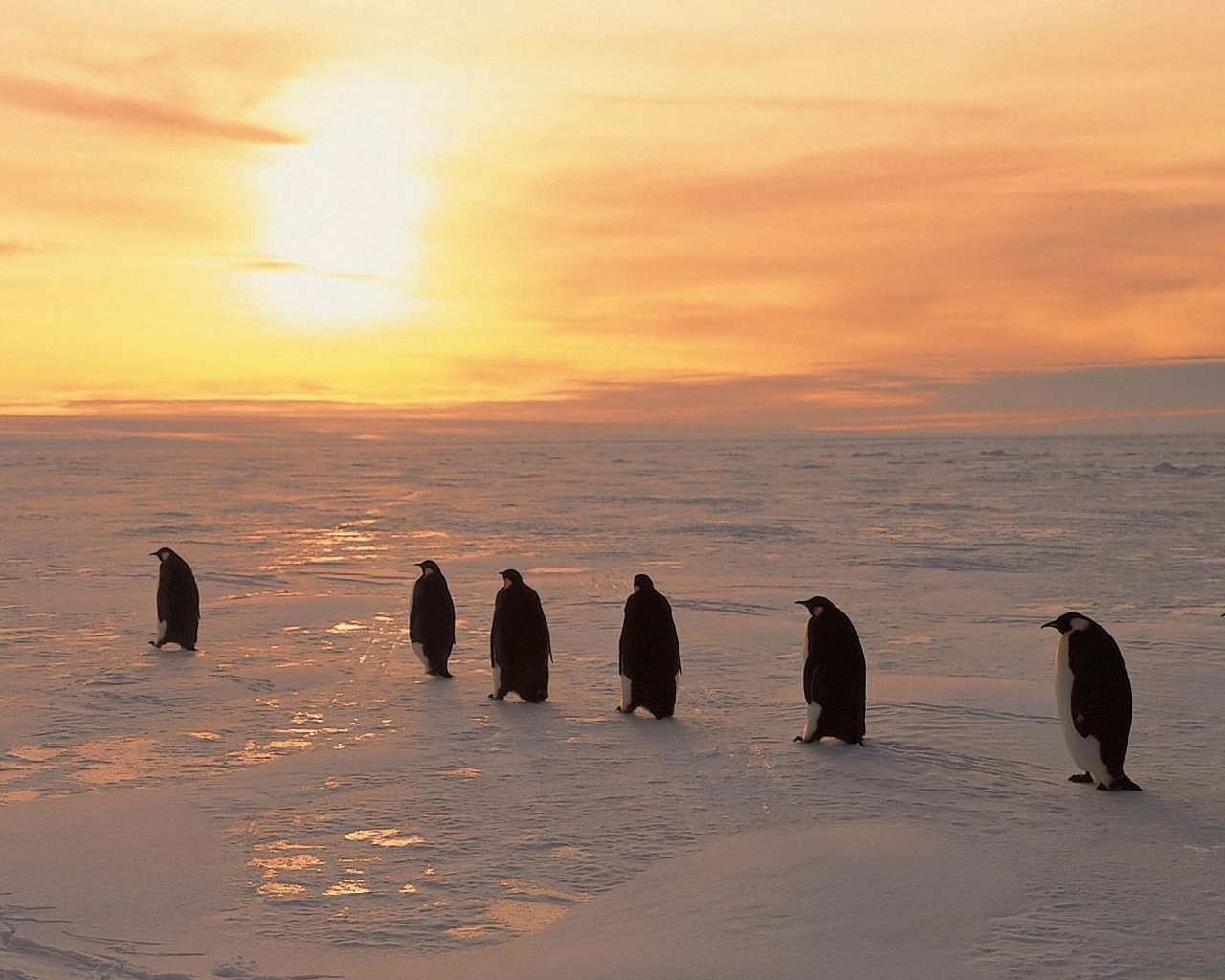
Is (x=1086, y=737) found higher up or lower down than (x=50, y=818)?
higher up

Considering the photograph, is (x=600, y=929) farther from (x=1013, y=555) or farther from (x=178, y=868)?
(x=1013, y=555)

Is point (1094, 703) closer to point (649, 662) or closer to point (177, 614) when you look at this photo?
point (649, 662)

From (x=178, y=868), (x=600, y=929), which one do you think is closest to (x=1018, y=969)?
(x=600, y=929)

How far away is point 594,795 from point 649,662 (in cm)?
183

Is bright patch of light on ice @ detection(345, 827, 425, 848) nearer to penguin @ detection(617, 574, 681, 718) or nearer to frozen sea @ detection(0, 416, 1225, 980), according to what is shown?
frozen sea @ detection(0, 416, 1225, 980)

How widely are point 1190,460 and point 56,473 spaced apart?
51.8 m

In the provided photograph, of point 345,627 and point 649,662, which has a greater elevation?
point 649,662

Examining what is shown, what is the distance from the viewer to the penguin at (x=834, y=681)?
264 inches

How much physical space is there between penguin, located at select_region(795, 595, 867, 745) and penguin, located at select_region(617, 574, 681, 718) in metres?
0.96

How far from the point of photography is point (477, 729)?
7.15 m

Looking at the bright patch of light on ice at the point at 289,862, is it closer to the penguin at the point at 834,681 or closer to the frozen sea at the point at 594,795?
the frozen sea at the point at 594,795

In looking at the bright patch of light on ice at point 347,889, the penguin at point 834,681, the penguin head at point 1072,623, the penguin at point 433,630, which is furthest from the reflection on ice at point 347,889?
the penguin at point 433,630

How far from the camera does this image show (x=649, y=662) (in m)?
7.51

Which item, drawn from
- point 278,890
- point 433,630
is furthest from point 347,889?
point 433,630
